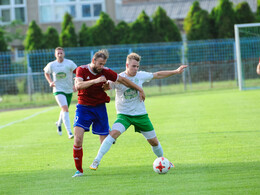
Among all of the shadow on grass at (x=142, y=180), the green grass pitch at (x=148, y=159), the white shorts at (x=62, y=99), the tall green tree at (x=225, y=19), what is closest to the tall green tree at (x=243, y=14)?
the tall green tree at (x=225, y=19)

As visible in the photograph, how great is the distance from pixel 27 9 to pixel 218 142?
30.3m

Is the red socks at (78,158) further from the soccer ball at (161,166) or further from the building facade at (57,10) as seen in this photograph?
the building facade at (57,10)

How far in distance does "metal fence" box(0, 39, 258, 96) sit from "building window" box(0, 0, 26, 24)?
13.3 m

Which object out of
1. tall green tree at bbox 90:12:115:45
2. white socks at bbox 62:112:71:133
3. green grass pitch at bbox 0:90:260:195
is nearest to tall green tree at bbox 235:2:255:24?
tall green tree at bbox 90:12:115:45

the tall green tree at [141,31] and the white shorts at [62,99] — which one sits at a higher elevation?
the tall green tree at [141,31]

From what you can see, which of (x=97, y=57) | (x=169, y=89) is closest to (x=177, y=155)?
(x=97, y=57)

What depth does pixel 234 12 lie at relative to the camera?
1203 inches

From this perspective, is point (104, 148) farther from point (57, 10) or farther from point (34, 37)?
point (57, 10)

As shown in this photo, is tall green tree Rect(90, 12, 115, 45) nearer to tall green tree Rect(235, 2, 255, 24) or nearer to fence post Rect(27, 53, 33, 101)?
fence post Rect(27, 53, 33, 101)

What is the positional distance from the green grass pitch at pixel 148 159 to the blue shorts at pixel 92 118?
609 millimetres

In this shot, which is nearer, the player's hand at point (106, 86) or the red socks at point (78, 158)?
the red socks at point (78, 158)

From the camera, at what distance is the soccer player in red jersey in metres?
7.41

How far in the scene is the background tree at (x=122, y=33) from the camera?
30.3 metres

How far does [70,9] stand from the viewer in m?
37.8
